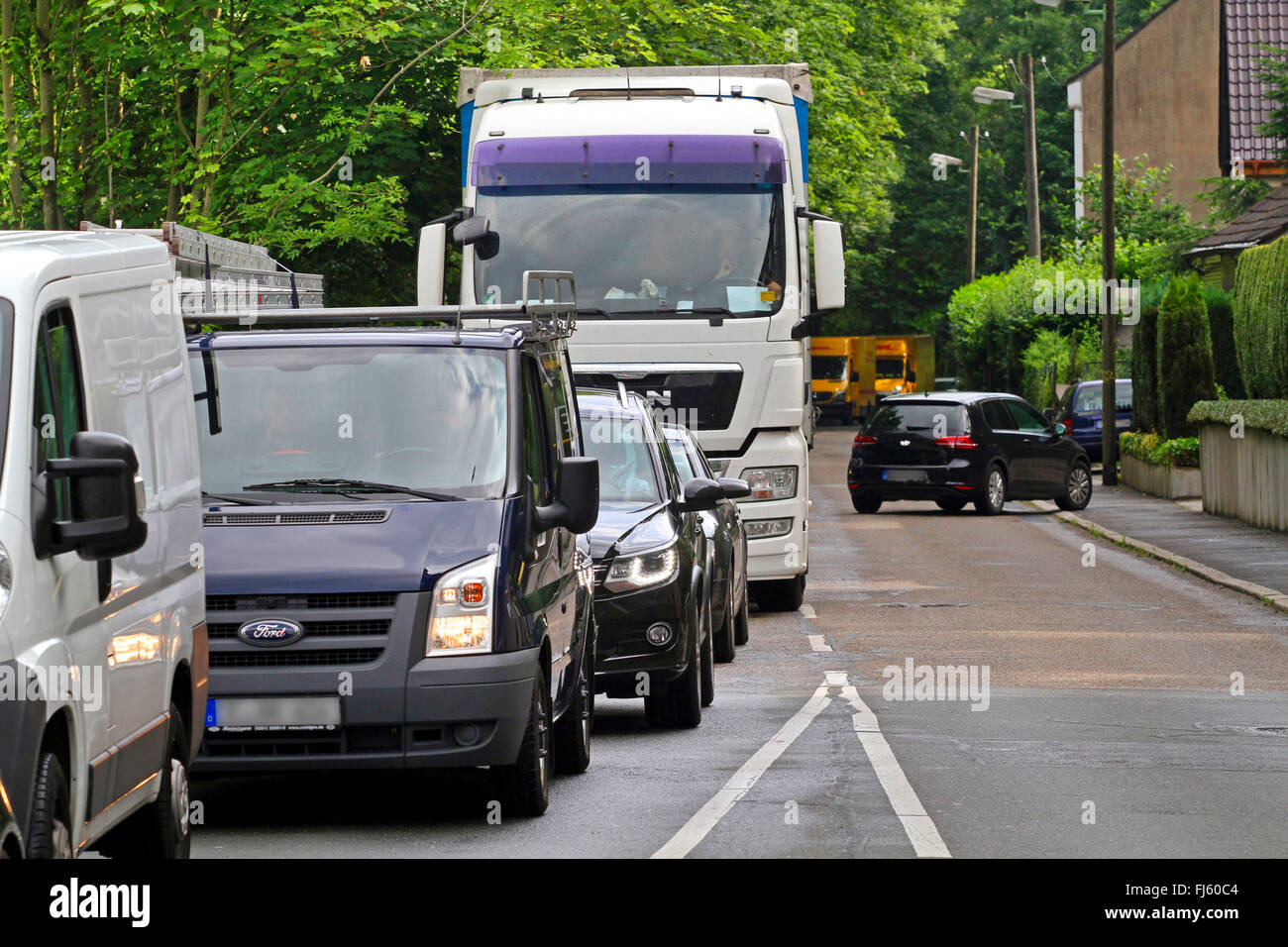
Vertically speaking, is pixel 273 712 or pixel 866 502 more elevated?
pixel 273 712

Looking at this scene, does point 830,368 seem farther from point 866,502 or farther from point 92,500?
point 92,500

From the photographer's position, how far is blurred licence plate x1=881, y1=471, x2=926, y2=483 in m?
32.8

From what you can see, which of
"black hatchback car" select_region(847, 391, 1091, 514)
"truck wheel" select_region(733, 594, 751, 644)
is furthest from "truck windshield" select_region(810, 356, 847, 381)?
"truck wheel" select_region(733, 594, 751, 644)

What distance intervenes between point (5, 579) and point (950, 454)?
2816cm

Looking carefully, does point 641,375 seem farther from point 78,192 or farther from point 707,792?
point 78,192

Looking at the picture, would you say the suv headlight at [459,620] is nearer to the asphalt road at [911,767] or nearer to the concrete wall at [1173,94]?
the asphalt road at [911,767]

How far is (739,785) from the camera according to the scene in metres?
9.85

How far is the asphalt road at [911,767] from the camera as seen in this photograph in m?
8.47

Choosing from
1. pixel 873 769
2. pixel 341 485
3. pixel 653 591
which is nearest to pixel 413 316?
pixel 341 485

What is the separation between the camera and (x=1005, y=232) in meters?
82.6

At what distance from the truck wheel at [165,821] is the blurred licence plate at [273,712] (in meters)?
1.25

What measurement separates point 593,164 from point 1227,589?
814 cm

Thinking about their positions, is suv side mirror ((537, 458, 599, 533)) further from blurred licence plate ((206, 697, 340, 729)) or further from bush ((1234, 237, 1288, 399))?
bush ((1234, 237, 1288, 399))
